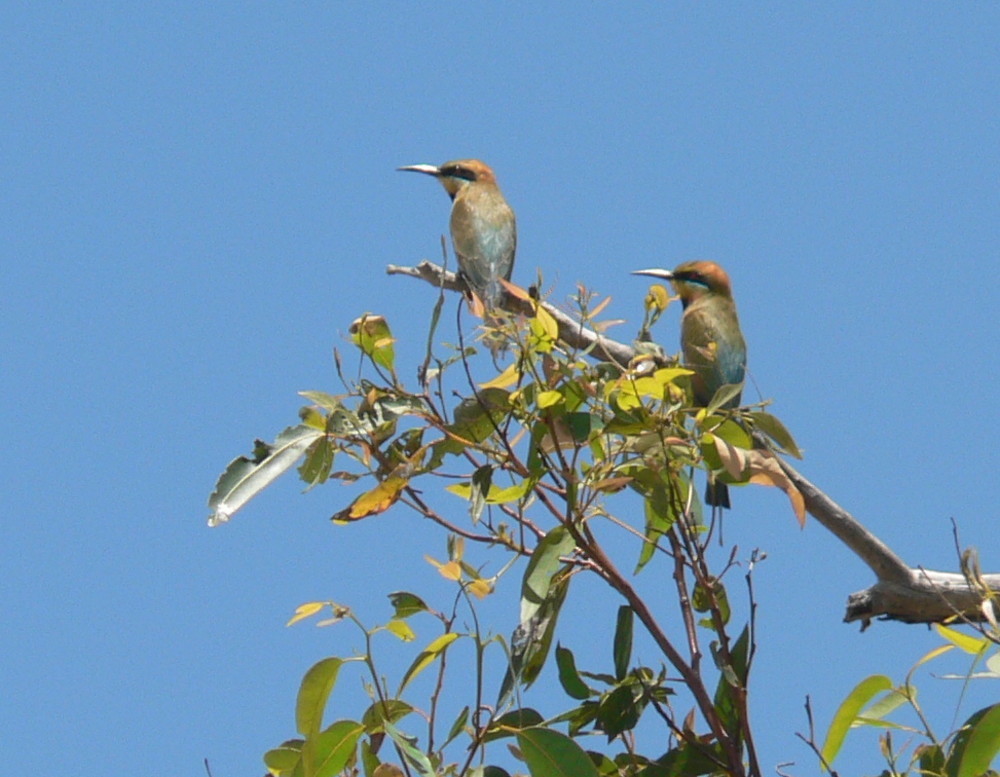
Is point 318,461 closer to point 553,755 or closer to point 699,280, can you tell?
point 553,755

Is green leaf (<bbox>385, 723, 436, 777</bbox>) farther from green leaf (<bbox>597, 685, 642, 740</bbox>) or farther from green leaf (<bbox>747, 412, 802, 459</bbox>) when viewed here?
green leaf (<bbox>747, 412, 802, 459</bbox>)

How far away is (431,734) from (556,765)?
0.52ft

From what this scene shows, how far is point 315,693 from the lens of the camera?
5.98 ft

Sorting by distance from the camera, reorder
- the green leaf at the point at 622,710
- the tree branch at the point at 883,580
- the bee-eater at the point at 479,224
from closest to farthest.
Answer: the green leaf at the point at 622,710
the tree branch at the point at 883,580
the bee-eater at the point at 479,224

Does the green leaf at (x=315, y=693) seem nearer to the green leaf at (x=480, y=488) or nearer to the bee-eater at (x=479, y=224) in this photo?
the green leaf at (x=480, y=488)

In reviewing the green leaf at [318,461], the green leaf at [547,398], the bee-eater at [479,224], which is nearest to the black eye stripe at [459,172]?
the bee-eater at [479,224]

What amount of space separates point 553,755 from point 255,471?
576 mm

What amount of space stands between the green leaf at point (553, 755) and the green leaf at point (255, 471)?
0.50m

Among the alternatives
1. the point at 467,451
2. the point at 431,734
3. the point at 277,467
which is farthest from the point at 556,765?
the point at 277,467

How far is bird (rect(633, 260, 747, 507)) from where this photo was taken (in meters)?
3.98

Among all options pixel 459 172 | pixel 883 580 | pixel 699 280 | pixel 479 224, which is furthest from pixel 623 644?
pixel 459 172

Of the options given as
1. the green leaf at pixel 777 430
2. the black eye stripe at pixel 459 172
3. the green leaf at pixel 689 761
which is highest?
the black eye stripe at pixel 459 172

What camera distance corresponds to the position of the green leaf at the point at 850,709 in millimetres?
1862

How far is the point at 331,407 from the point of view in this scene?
1.93 m
